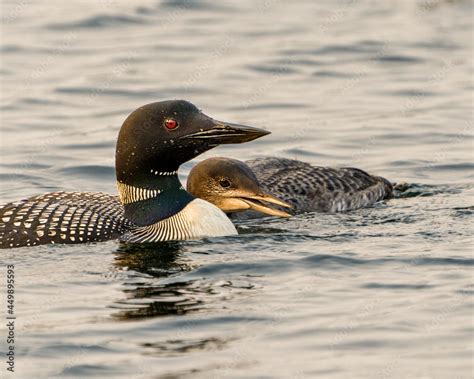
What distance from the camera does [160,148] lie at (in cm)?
1063

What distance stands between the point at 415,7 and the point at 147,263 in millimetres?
10135

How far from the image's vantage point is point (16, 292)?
9.60 m

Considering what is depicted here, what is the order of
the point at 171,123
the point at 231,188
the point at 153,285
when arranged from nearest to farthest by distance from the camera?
the point at 153,285
the point at 171,123
the point at 231,188

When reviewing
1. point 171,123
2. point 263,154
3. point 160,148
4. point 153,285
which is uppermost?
point 171,123

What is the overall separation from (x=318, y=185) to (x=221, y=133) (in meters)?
1.87

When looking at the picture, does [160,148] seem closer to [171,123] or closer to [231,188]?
[171,123]

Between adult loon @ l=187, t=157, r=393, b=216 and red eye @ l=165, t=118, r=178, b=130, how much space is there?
103 cm

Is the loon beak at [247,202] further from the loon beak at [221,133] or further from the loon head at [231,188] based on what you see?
the loon beak at [221,133]

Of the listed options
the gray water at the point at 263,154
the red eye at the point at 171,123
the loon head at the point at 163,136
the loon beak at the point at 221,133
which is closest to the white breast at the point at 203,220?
the gray water at the point at 263,154

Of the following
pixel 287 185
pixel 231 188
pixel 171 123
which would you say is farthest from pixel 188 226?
pixel 287 185

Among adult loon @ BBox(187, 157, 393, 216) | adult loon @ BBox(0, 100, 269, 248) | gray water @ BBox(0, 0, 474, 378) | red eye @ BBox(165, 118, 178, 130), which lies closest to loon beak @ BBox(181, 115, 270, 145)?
adult loon @ BBox(0, 100, 269, 248)

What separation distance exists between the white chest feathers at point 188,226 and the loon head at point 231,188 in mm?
685

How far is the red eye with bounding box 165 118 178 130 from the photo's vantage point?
1060 centimetres

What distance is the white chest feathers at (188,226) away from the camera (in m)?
10.8
